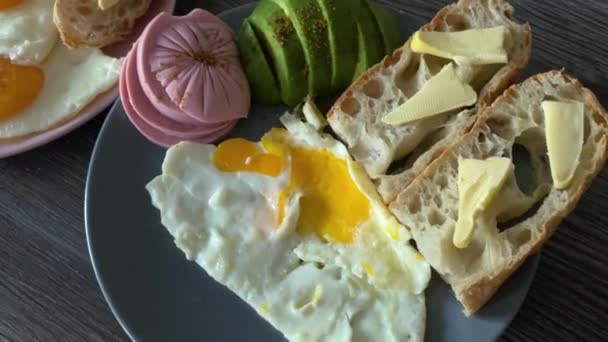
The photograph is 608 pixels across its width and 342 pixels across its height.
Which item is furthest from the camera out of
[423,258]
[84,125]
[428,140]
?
[84,125]

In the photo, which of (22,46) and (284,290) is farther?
(22,46)

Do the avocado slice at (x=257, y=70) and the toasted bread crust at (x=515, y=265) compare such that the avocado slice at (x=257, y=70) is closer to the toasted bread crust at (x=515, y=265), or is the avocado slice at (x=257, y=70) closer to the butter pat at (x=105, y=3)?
the butter pat at (x=105, y=3)

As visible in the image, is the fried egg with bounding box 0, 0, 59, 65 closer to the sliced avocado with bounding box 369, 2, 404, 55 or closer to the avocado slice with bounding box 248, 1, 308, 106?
the avocado slice with bounding box 248, 1, 308, 106

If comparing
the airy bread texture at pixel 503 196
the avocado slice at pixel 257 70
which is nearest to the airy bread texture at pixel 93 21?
the avocado slice at pixel 257 70

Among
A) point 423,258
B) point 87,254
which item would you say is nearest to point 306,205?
point 423,258

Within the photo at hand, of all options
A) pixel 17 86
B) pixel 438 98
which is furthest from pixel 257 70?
pixel 17 86

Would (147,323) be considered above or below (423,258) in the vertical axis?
below

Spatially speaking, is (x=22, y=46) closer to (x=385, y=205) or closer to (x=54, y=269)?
(x=54, y=269)

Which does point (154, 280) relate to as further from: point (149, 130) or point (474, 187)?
point (474, 187)
